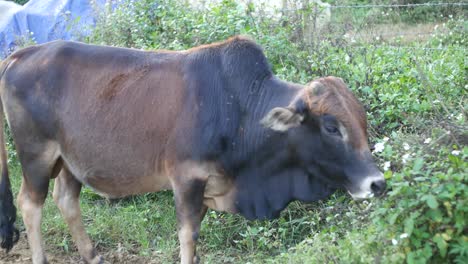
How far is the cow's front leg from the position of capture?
16.4 feet

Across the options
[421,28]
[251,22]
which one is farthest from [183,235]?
[421,28]

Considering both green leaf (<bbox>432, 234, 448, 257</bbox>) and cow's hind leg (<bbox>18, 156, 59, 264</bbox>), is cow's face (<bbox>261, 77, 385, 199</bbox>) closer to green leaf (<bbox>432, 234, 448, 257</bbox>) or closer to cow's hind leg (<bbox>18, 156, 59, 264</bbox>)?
green leaf (<bbox>432, 234, 448, 257</bbox>)

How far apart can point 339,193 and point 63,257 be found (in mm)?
2346

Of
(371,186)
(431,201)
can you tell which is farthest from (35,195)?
(431,201)

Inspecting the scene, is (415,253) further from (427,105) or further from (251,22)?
(251,22)

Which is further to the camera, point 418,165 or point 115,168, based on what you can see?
point 115,168

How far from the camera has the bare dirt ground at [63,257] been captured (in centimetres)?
600

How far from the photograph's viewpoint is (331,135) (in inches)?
185

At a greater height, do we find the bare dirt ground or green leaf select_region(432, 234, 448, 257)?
green leaf select_region(432, 234, 448, 257)

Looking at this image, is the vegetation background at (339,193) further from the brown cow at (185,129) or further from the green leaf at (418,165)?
the brown cow at (185,129)

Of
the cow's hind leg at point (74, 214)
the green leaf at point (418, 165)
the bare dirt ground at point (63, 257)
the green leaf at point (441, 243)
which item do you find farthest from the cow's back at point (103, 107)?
the green leaf at point (441, 243)

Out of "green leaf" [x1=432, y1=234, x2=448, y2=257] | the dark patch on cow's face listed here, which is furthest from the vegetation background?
the dark patch on cow's face

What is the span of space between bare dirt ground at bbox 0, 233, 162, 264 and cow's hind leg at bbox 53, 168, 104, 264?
216 millimetres

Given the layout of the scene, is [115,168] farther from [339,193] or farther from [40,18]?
[40,18]
